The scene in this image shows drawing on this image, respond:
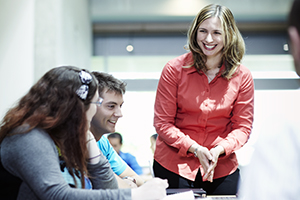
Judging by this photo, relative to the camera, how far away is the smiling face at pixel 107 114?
5.90 ft

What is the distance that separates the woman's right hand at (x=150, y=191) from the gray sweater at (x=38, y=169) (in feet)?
0.08

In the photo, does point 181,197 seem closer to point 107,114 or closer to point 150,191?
point 150,191

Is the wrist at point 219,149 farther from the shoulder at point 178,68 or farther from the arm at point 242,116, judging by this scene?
the shoulder at point 178,68

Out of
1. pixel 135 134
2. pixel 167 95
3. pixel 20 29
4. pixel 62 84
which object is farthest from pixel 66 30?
pixel 62 84

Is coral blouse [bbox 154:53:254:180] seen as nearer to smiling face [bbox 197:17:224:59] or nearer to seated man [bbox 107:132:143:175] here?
smiling face [bbox 197:17:224:59]

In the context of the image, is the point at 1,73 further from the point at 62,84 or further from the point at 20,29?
the point at 62,84

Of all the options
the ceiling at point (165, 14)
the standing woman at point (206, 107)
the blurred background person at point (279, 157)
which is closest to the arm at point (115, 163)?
the standing woman at point (206, 107)

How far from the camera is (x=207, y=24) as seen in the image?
1.79 meters

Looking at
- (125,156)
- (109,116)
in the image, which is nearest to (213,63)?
(109,116)

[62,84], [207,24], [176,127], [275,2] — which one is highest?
[275,2]

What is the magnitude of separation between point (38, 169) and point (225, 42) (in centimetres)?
110

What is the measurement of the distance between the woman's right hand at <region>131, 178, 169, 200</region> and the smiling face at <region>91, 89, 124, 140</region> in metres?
0.68

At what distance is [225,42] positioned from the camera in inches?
70.7

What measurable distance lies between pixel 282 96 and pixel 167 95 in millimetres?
1225
